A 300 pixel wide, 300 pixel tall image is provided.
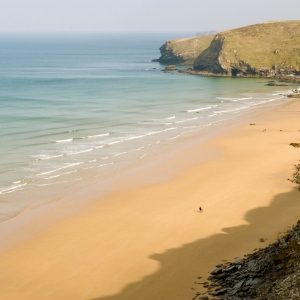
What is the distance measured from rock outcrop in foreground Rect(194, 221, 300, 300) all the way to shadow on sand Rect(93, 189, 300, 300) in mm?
833

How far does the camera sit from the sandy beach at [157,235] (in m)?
16.6

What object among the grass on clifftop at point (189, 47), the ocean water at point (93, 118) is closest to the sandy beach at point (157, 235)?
the ocean water at point (93, 118)

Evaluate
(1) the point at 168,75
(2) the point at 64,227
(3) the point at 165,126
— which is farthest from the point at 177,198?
(1) the point at 168,75

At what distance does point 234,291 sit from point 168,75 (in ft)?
260

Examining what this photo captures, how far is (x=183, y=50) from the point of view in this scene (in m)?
120

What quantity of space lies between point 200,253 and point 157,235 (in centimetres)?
263

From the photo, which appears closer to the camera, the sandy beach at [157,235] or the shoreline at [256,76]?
the sandy beach at [157,235]

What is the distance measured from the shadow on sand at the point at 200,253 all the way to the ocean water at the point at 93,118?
910 centimetres

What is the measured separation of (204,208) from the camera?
2327 centimetres

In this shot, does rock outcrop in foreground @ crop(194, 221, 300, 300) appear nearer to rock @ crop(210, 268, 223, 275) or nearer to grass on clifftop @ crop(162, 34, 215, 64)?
rock @ crop(210, 268, 223, 275)

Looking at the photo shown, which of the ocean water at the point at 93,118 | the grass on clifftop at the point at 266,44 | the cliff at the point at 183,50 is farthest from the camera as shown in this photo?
the cliff at the point at 183,50

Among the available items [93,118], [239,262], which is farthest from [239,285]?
[93,118]

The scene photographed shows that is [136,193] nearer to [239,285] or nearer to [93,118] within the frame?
[239,285]

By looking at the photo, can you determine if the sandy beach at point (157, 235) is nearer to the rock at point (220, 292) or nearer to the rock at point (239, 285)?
the rock at point (220, 292)
